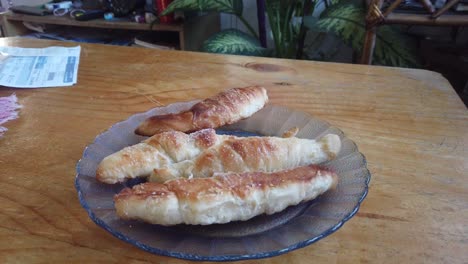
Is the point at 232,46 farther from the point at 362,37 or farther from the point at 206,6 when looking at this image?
the point at 362,37

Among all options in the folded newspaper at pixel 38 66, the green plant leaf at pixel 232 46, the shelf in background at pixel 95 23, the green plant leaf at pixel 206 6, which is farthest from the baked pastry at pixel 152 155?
the shelf in background at pixel 95 23

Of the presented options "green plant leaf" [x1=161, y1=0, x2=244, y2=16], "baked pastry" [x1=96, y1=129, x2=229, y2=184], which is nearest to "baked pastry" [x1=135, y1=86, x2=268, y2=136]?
"baked pastry" [x1=96, y1=129, x2=229, y2=184]

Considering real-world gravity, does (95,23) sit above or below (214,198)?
below

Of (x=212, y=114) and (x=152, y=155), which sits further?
(x=212, y=114)

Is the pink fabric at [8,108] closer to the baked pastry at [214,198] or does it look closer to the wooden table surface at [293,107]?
the wooden table surface at [293,107]

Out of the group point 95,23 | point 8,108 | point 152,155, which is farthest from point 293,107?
point 95,23

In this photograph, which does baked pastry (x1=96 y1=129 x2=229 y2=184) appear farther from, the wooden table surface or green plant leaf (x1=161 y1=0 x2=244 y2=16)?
green plant leaf (x1=161 y1=0 x2=244 y2=16)

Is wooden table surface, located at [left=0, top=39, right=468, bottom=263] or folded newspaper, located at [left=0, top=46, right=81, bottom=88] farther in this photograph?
folded newspaper, located at [left=0, top=46, right=81, bottom=88]

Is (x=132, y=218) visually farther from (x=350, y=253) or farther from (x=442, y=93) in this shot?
(x=442, y=93)
